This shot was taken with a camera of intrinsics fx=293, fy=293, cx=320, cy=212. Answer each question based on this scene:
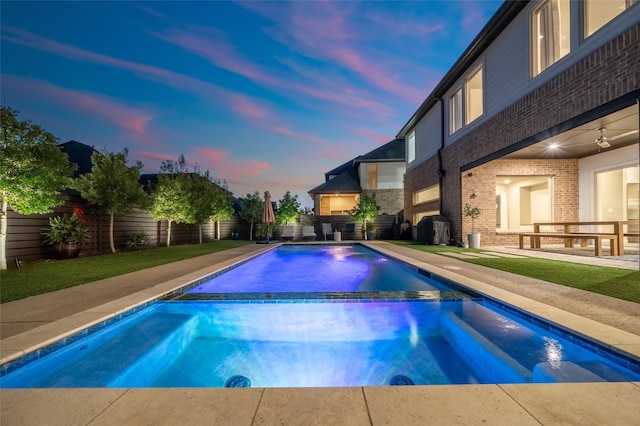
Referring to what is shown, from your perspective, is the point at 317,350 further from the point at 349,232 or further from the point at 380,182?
the point at 380,182

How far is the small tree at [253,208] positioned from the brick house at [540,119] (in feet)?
32.8

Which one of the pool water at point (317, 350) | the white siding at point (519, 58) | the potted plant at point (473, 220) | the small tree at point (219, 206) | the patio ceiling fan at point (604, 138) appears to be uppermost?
the white siding at point (519, 58)

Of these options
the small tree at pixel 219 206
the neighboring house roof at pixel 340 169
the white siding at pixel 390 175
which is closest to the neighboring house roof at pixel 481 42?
the white siding at pixel 390 175

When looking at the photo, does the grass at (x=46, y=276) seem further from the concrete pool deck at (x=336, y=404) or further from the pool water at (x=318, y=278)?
the concrete pool deck at (x=336, y=404)

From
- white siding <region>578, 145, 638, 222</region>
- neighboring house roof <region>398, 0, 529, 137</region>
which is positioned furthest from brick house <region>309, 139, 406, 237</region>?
white siding <region>578, 145, 638, 222</region>

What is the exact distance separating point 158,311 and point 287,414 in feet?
10.1

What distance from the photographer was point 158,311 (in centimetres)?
394

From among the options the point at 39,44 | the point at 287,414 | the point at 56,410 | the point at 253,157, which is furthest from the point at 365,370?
the point at 253,157

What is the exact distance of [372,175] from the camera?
24047 millimetres

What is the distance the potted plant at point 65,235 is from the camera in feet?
27.1

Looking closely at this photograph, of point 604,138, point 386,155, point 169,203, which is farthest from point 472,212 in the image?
point 386,155

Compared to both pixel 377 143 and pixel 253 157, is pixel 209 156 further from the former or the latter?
pixel 377 143

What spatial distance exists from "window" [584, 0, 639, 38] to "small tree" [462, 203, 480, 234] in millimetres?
6097

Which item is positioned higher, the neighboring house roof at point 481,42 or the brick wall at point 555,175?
the neighboring house roof at point 481,42
